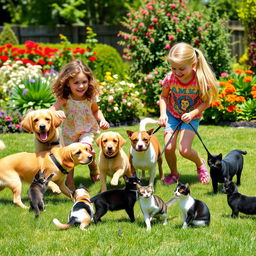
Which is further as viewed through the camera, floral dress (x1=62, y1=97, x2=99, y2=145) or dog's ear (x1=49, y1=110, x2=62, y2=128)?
floral dress (x1=62, y1=97, x2=99, y2=145)

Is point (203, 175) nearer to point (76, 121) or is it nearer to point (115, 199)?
point (76, 121)

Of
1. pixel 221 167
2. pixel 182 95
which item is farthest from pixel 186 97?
pixel 221 167

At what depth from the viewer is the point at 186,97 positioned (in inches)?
272

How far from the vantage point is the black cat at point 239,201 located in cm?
484

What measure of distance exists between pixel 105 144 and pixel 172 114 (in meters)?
1.47

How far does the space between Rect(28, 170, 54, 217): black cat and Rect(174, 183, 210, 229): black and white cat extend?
161 cm

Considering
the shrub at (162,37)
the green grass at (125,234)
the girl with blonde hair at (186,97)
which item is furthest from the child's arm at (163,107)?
the shrub at (162,37)

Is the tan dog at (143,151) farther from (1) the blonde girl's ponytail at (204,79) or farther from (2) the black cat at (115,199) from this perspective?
(2) the black cat at (115,199)

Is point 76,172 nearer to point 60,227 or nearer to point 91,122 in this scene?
point 91,122

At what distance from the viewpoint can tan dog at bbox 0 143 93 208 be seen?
5855 millimetres

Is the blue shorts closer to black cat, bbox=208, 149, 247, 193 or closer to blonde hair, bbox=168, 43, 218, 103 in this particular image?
blonde hair, bbox=168, 43, 218, 103

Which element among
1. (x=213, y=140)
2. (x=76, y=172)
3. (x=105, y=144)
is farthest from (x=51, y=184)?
→ (x=213, y=140)

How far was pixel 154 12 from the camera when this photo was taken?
13.0m

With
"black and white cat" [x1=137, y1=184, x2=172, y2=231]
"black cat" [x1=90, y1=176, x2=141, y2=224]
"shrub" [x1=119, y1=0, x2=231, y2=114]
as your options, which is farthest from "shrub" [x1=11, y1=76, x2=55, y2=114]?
"black and white cat" [x1=137, y1=184, x2=172, y2=231]
